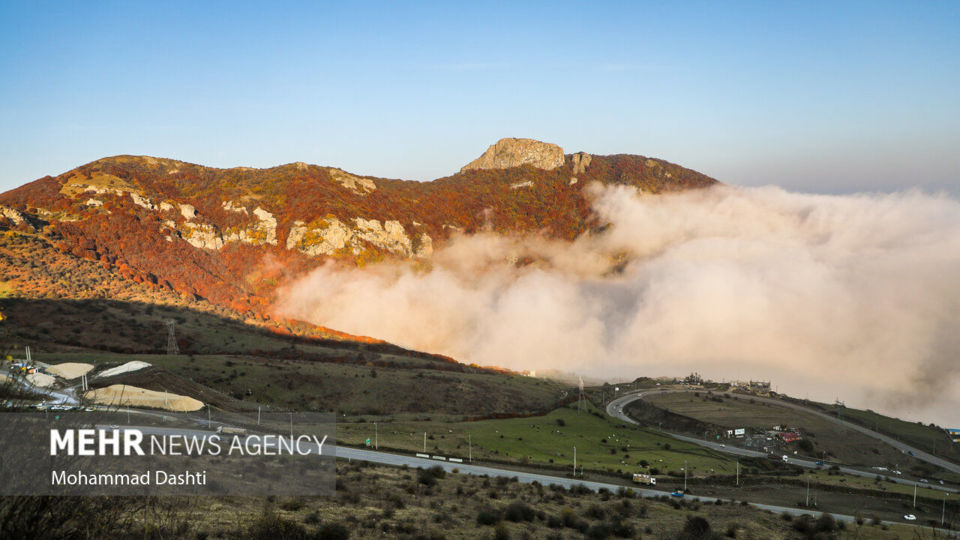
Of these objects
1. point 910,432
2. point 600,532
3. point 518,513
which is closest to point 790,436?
point 910,432

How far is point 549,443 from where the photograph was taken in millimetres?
72812

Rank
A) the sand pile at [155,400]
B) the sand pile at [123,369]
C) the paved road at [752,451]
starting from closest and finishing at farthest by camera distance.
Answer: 1. the sand pile at [155,400]
2. the sand pile at [123,369]
3. the paved road at [752,451]

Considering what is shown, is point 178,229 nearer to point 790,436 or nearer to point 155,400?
point 155,400

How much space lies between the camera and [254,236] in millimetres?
185375

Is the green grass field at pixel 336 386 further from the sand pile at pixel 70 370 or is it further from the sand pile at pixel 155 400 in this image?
the sand pile at pixel 155 400

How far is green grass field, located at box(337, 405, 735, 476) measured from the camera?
2261 inches

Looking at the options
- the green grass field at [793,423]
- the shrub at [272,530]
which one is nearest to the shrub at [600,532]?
the shrub at [272,530]

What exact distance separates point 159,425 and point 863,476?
84637 millimetres

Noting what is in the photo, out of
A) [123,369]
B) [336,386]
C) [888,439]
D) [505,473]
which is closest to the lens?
[505,473]

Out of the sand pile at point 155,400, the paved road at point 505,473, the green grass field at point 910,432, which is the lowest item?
the green grass field at point 910,432

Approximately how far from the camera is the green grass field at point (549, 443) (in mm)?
57438

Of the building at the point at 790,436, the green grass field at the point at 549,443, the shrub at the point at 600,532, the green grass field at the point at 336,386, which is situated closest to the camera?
the shrub at the point at 600,532

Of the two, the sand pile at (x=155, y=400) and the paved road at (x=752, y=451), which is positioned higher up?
the sand pile at (x=155, y=400)

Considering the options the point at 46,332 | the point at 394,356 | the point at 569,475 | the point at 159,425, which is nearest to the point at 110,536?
the point at 159,425
